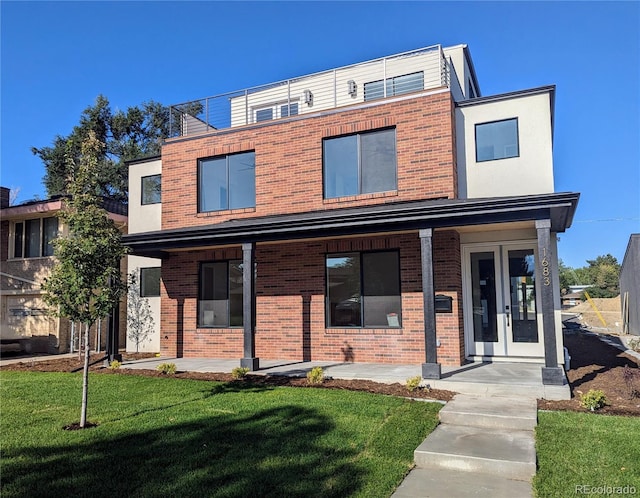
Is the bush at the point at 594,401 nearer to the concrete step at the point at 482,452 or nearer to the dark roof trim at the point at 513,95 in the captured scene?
the concrete step at the point at 482,452

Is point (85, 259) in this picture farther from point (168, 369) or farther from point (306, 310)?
point (306, 310)

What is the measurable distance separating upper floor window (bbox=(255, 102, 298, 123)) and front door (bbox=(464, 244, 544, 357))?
29.6 ft

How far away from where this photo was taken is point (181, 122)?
1476cm

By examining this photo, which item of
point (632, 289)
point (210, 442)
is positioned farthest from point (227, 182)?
point (632, 289)

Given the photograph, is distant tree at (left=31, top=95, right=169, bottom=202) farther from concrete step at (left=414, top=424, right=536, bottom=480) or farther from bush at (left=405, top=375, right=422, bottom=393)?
concrete step at (left=414, top=424, right=536, bottom=480)

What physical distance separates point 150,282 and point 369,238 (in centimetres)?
830

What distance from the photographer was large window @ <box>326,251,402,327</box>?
11016 mm

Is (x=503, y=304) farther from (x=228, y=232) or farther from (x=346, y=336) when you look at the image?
(x=228, y=232)

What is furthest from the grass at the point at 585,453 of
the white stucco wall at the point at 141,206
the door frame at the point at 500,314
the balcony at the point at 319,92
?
the white stucco wall at the point at 141,206

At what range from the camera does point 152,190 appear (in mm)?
15477

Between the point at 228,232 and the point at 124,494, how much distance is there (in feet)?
23.6

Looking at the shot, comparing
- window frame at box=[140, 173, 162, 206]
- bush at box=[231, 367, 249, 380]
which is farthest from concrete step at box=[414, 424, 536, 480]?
window frame at box=[140, 173, 162, 206]

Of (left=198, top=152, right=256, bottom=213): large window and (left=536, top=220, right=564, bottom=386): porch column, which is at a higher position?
(left=198, top=152, right=256, bottom=213): large window

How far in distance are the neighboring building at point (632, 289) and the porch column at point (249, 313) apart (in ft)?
61.8
